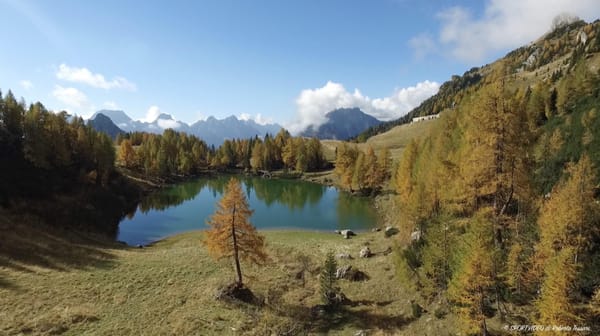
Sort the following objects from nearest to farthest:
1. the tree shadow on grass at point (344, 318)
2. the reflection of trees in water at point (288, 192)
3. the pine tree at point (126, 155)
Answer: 1. the tree shadow on grass at point (344, 318)
2. the reflection of trees in water at point (288, 192)
3. the pine tree at point (126, 155)

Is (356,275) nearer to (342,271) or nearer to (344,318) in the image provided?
(342,271)

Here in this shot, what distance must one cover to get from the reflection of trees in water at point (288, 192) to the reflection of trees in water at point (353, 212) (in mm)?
9102

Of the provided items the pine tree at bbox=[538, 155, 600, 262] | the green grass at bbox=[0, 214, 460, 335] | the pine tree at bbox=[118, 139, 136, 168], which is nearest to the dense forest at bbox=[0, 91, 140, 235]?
the green grass at bbox=[0, 214, 460, 335]

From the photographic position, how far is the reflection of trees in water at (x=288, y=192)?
92.1 metres

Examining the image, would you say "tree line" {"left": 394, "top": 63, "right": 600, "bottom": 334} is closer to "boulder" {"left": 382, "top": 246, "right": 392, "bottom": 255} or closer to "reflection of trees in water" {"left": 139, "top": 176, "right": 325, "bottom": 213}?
"boulder" {"left": 382, "top": 246, "right": 392, "bottom": 255}

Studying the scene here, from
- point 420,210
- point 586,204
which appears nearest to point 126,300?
point 420,210

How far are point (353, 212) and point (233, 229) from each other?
49429 millimetres

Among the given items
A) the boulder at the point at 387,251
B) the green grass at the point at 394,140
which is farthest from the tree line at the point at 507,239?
the green grass at the point at 394,140

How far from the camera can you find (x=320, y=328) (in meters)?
25.5

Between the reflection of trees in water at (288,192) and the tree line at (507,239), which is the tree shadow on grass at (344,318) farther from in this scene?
the reflection of trees in water at (288,192)

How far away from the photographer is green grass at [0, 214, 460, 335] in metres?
24.1

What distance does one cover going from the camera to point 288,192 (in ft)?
350

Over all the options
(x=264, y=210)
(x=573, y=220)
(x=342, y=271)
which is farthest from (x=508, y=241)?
(x=264, y=210)

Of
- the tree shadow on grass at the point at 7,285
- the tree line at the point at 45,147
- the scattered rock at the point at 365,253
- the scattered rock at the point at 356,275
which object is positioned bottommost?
the scattered rock at the point at 356,275
